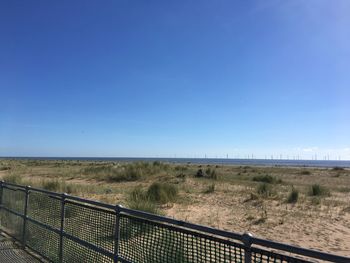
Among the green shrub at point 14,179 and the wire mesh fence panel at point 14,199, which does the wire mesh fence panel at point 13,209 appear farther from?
the green shrub at point 14,179

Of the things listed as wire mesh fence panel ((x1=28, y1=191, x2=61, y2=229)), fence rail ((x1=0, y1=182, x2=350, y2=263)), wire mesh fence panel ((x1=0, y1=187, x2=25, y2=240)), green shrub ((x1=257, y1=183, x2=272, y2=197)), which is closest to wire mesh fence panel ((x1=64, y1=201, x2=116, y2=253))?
fence rail ((x1=0, y1=182, x2=350, y2=263))

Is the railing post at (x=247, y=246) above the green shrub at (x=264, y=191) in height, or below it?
above

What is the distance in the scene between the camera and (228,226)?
12188mm

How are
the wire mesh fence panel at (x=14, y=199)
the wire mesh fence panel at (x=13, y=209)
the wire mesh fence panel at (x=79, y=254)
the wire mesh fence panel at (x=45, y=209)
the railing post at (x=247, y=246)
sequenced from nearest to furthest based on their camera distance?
1. the railing post at (x=247, y=246)
2. the wire mesh fence panel at (x=79, y=254)
3. the wire mesh fence panel at (x=45, y=209)
4. the wire mesh fence panel at (x=13, y=209)
5. the wire mesh fence panel at (x=14, y=199)

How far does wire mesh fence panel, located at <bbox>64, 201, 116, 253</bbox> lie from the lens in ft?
18.0

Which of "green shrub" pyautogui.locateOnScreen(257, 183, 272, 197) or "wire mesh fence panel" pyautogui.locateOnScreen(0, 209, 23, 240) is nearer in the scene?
"wire mesh fence panel" pyautogui.locateOnScreen(0, 209, 23, 240)

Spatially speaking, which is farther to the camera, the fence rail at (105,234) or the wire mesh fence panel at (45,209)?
the wire mesh fence panel at (45,209)

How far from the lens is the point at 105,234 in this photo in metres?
5.93

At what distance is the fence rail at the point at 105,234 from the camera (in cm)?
395

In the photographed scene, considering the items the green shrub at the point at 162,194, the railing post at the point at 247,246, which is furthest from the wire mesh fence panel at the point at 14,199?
the green shrub at the point at 162,194

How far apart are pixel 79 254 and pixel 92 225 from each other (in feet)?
2.00

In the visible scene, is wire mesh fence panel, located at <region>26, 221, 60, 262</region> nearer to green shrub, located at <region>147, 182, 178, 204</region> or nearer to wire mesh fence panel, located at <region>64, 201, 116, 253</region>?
wire mesh fence panel, located at <region>64, 201, 116, 253</region>

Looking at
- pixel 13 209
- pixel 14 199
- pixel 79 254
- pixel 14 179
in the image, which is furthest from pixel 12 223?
pixel 14 179

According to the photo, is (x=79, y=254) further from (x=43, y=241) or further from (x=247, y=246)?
(x=247, y=246)
